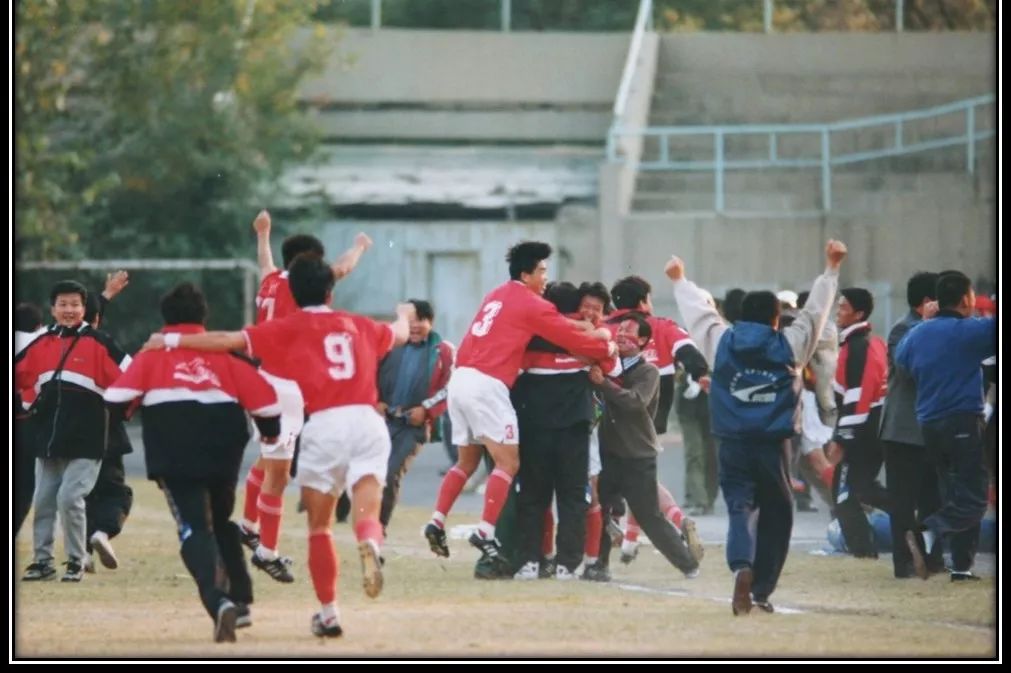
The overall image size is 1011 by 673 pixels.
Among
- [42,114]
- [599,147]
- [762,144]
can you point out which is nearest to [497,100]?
[599,147]

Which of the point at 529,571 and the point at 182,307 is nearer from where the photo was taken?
the point at 182,307

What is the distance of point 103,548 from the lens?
14.5 metres

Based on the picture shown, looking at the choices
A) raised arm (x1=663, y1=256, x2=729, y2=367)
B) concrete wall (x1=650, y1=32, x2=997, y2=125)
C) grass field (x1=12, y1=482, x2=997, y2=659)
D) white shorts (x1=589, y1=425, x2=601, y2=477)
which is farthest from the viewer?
concrete wall (x1=650, y1=32, x2=997, y2=125)

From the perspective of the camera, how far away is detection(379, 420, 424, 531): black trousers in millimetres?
17219

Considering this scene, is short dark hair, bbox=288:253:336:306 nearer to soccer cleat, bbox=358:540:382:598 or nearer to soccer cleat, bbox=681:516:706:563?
soccer cleat, bbox=358:540:382:598

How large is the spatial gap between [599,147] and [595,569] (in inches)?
792

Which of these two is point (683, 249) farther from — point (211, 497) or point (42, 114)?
point (211, 497)

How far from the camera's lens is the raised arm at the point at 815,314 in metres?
12.2

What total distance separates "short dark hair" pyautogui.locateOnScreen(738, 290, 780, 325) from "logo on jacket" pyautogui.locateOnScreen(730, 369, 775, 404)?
290 millimetres

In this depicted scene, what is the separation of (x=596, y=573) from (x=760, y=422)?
2577 millimetres

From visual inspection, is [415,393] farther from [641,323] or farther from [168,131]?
[168,131]

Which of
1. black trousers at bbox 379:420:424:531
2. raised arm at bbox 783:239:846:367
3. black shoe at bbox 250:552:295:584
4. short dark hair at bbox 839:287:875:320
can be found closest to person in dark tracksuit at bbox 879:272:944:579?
short dark hair at bbox 839:287:875:320

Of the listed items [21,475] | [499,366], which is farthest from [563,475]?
Answer: [21,475]

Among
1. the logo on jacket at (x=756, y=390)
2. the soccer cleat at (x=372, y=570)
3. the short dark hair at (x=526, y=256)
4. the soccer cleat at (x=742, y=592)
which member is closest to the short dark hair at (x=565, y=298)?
the short dark hair at (x=526, y=256)
